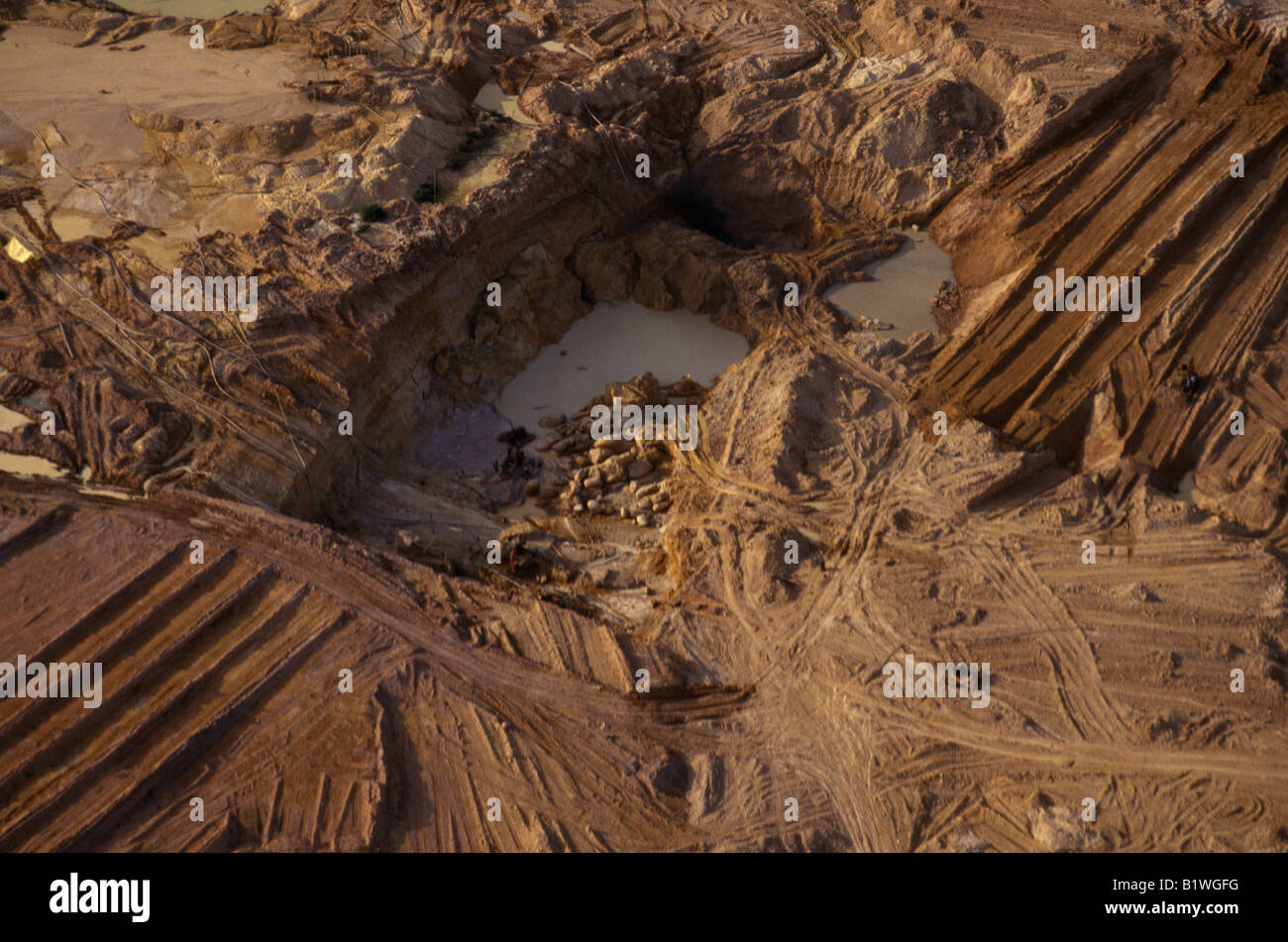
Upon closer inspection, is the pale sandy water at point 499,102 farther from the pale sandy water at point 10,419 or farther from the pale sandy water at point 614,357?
the pale sandy water at point 10,419

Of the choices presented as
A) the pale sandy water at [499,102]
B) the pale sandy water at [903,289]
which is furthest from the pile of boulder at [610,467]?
the pale sandy water at [499,102]

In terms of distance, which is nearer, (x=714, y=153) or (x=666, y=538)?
(x=666, y=538)

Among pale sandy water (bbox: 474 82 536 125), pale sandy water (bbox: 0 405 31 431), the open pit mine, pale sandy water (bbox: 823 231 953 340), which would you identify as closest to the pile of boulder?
the open pit mine

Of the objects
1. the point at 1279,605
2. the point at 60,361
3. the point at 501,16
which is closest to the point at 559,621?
the point at 60,361

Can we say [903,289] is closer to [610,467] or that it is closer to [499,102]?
[610,467]

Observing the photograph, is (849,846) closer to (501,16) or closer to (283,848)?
(283,848)
